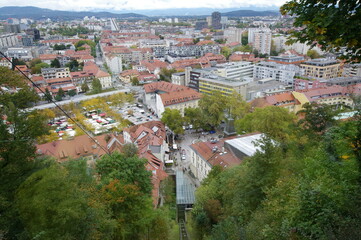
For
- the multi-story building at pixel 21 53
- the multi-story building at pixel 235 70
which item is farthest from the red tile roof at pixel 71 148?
the multi-story building at pixel 21 53

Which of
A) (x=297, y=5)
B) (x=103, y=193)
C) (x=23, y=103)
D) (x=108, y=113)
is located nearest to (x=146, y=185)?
(x=103, y=193)

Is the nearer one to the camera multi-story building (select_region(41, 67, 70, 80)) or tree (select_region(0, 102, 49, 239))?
tree (select_region(0, 102, 49, 239))

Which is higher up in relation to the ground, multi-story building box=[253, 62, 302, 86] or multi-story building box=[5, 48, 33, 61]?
multi-story building box=[5, 48, 33, 61]

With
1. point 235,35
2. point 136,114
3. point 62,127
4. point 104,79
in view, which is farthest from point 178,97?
point 235,35

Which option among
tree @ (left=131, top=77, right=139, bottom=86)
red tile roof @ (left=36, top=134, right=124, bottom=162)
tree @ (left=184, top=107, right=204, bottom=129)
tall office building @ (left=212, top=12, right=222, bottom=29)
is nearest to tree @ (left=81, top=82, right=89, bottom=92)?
tree @ (left=131, top=77, right=139, bottom=86)

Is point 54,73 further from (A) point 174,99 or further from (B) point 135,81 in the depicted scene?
(A) point 174,99

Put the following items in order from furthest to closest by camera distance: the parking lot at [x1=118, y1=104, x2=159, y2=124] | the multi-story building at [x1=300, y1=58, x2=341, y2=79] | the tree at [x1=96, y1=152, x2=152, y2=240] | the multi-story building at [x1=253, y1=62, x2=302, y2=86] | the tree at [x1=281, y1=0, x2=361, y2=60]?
the multi-story building at [x1=300, y1=58, x2=341, y2=79] → the multi-story building at [x1=253, y1=62, x2=302, y2=86] → the parking lot at [x1=118, y1=104, x2=159, y2=124] → the tree at [x1=96, y1=152, x2=152, y2=240] → the tree at [x1=281, y1=0, x2=361, y2=60]

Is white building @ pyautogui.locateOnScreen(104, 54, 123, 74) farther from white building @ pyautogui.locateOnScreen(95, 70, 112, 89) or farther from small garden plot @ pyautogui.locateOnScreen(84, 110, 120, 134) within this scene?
small garden plot @ pyautogui.locateOnScreen(84, 110, 120, 134)
